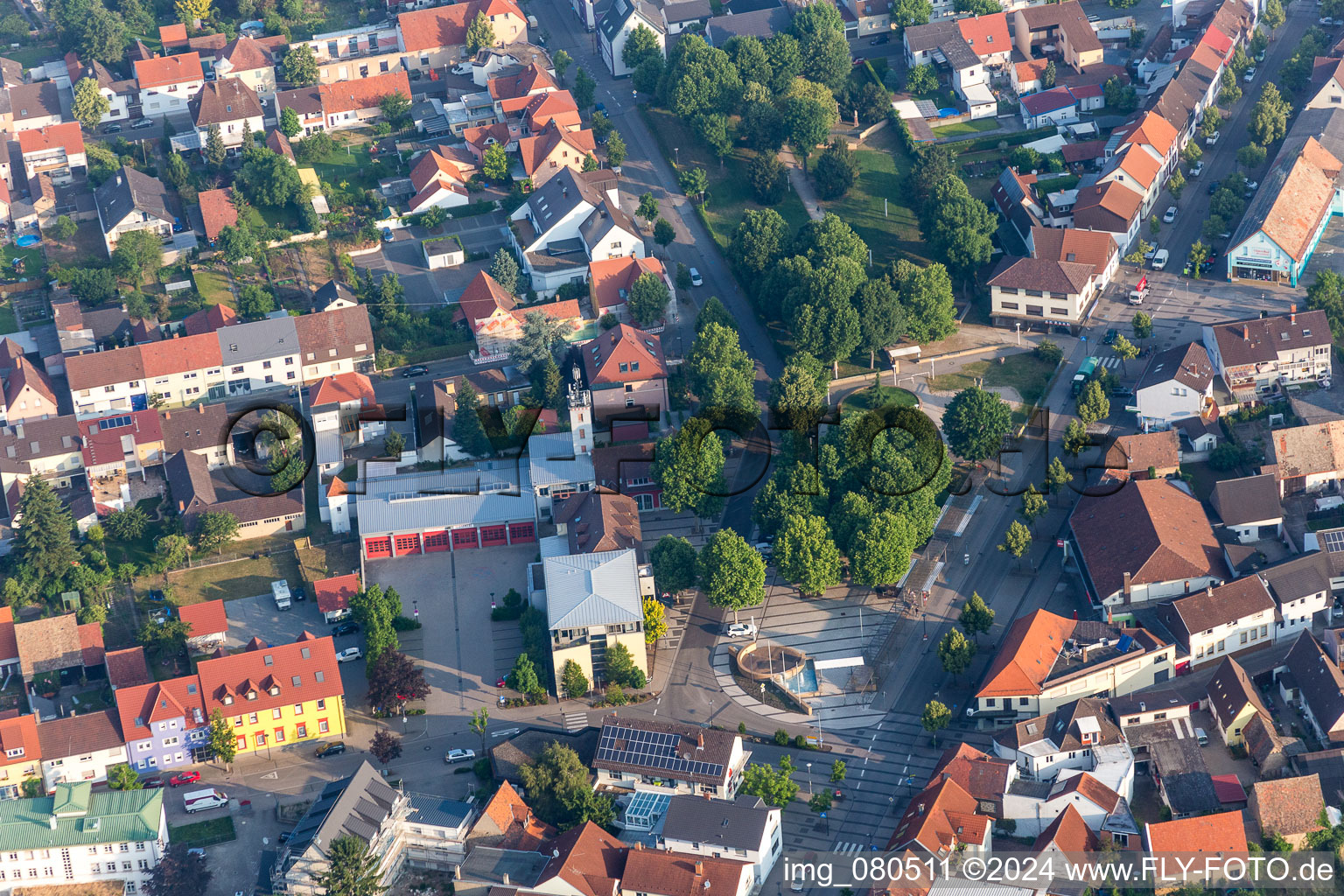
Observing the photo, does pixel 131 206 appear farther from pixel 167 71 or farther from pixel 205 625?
pixel 205 625

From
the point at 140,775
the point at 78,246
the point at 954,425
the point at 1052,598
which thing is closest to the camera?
the point at 140,775

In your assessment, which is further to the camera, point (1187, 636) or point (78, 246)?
point (78, 246)

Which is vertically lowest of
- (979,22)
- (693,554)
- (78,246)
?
(693,554)

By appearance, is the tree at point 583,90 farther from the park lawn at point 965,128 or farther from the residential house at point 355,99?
the park lawn at point 965,128

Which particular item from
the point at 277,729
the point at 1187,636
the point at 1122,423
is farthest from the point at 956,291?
the point at 277,729

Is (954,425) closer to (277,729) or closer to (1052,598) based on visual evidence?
(1052,598)

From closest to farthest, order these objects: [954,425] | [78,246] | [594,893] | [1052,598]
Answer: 1. [594,893]
2. [1052,598]
3. [954,425]
4. [78,246]

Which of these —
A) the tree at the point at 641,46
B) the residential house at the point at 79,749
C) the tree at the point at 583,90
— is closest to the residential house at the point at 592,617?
the residential house at the point at 79,749
